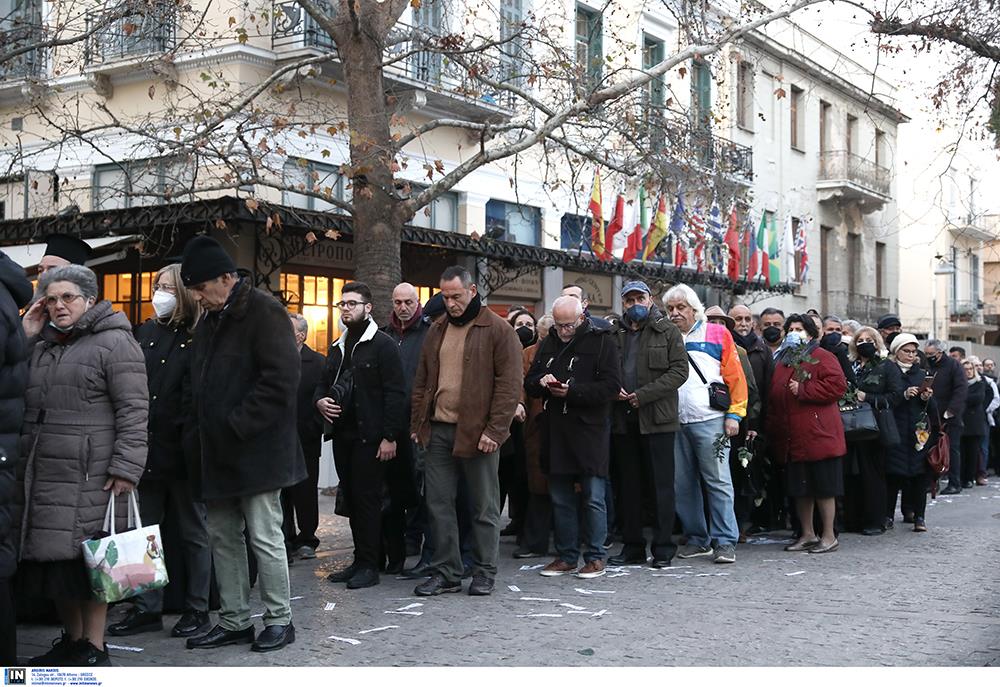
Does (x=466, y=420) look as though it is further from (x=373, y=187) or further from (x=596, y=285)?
(x=596, y=285)

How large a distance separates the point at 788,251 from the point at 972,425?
12.4m

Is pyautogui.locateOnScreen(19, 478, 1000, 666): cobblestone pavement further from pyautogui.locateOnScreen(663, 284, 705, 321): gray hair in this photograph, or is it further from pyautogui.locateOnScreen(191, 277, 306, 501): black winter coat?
pyautogui.locateOnScreen(663, 284, 705, 321): gray hair

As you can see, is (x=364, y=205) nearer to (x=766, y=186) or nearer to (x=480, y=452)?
(x=480, y=452)

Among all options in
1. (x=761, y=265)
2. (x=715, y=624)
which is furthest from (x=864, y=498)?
(x=761, y=265)

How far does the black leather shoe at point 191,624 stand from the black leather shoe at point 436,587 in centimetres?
155

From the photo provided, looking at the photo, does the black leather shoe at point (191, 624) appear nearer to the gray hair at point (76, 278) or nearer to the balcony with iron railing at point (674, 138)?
the gray hair at point (76, 278)

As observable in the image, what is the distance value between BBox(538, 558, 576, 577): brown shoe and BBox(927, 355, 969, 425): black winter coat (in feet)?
25.3

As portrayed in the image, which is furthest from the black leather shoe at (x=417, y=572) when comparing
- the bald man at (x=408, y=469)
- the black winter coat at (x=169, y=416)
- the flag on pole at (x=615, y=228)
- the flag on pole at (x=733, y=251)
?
the flag on pole at (x=733, y=251)

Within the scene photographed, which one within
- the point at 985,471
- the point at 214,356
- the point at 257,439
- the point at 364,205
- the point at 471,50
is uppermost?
the point at 471,50

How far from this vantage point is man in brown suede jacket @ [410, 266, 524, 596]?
26.0ft

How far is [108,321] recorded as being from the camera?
19.3 ft

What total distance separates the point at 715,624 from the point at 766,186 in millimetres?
25592

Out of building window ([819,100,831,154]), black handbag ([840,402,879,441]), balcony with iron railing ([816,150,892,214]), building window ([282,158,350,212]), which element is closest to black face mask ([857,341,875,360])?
black handbag ([840,402,879,441])

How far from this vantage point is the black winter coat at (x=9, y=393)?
5113 millimetres
